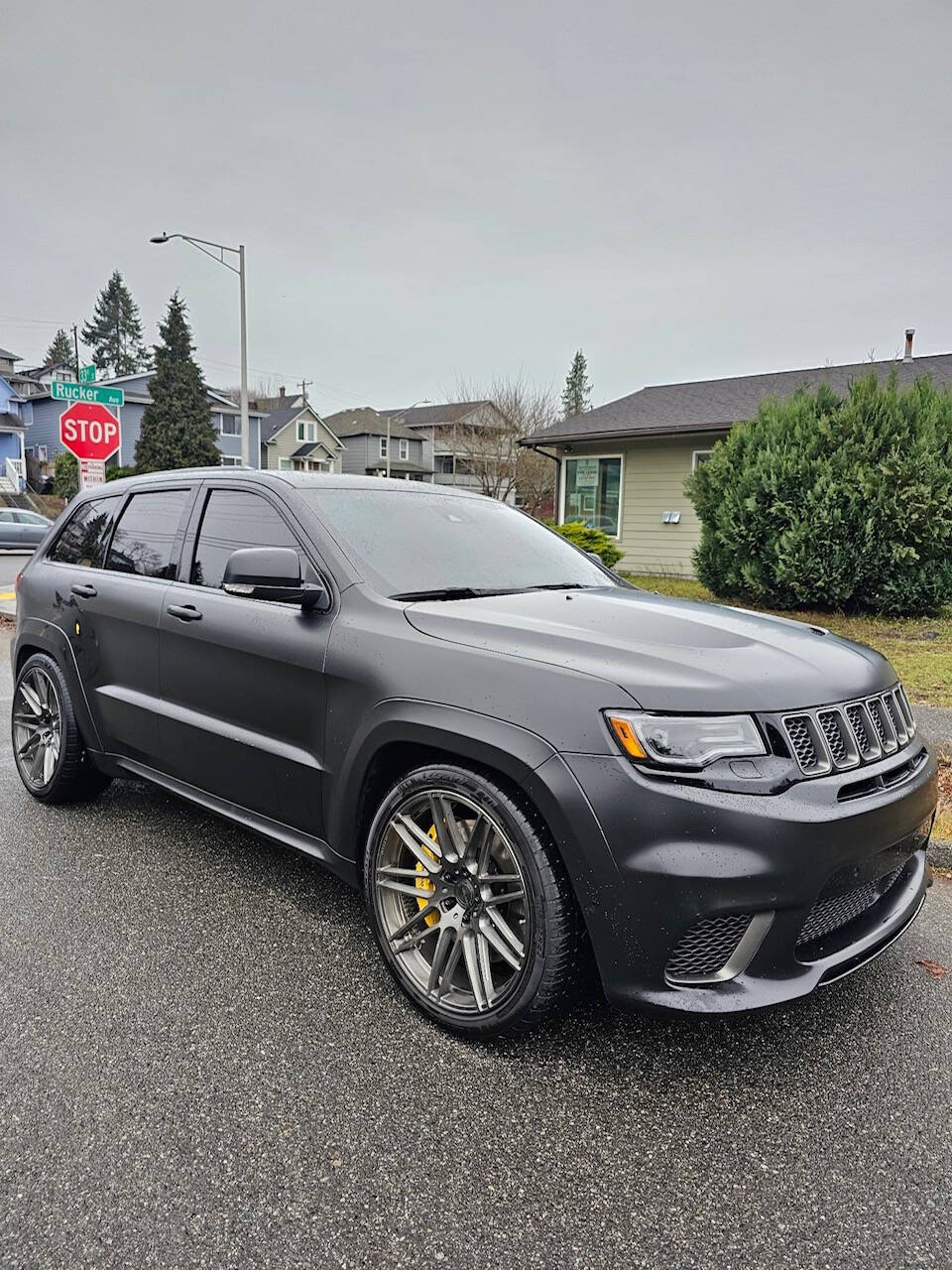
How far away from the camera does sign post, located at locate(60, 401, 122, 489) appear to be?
1140 cm

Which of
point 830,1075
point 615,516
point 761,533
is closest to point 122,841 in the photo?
point 830,1075

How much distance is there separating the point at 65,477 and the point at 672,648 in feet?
137

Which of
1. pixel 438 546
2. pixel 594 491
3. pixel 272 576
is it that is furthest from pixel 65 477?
pixel 272 576

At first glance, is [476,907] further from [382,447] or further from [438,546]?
[382,447]

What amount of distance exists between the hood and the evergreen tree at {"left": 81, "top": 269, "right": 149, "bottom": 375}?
3846 inches

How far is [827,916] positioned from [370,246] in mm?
31697

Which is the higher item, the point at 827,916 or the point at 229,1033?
the point at 827,916

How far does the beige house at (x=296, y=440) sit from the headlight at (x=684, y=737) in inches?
2017

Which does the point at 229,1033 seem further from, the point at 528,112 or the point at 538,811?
the point at 528,112

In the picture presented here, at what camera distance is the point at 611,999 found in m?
2.13

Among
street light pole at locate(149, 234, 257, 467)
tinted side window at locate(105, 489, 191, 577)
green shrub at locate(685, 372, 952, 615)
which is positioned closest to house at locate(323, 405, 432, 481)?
street light pole at locate(149, 234, 257, 467)

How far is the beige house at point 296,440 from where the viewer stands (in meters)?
51.7

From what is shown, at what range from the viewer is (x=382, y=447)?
193 ft

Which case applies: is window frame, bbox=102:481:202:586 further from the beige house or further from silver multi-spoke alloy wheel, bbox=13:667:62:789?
the beige house
